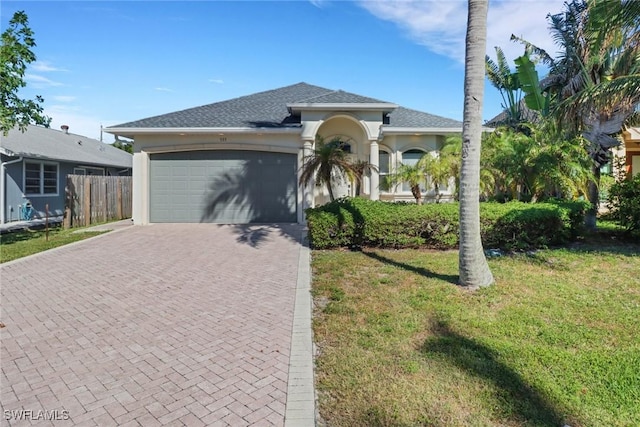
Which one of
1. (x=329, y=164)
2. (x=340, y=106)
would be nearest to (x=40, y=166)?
(x=340, y=106)

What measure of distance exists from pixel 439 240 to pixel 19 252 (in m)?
11.8

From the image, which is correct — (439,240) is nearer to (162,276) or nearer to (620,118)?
(162,276)

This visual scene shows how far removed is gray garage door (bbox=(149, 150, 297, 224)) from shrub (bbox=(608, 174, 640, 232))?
36.9 feet

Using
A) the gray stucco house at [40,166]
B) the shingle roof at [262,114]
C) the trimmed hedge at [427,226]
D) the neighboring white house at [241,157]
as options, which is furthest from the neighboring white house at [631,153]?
the gray stucco house at [40,166]

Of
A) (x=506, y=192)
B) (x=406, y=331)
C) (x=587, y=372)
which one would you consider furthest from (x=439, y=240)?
(x=587, y=372)

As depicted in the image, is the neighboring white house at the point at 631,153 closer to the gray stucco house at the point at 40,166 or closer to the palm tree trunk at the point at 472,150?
the palm tree trunk at the point at 472,150

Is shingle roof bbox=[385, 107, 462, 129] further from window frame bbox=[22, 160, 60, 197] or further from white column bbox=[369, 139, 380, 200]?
window frame bbox=[22, 160, 60, 197]

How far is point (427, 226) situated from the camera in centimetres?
1005

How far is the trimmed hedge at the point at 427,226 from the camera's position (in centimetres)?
984

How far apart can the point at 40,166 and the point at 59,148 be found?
8.14 ft

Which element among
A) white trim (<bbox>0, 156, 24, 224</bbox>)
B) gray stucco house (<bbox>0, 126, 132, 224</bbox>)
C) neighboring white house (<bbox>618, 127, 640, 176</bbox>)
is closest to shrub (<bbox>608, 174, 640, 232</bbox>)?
neighboring white house (<bbox>618, 127, 640, 176</bbox>)

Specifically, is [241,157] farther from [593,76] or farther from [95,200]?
[593,76]

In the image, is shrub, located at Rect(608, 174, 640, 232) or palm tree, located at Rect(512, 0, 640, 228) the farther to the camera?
shrub, located at Rect(608, 174, 640, 232)

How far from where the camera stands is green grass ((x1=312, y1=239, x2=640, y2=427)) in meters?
3.31
